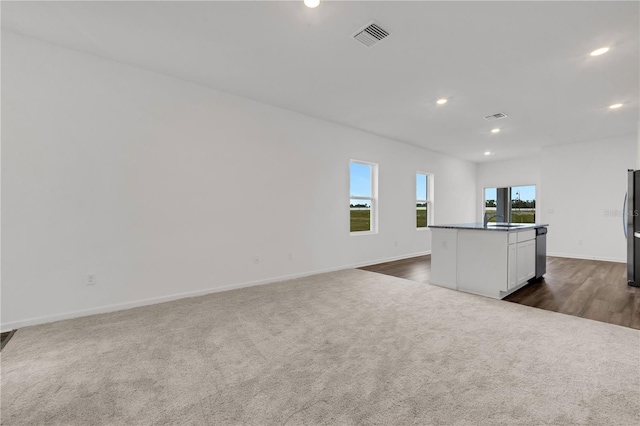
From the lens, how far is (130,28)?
2.60m

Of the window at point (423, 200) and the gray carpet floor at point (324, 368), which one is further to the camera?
the window at point (423, 200)

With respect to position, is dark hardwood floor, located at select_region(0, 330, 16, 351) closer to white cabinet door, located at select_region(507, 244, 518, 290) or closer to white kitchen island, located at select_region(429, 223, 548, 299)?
white kitchen island, located at select_region(429, 223, 548, 299)

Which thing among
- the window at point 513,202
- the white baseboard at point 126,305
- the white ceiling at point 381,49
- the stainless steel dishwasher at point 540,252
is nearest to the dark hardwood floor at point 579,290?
the stainless steel dishwasher at point 540,252

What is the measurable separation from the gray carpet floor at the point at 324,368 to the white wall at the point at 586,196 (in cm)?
507

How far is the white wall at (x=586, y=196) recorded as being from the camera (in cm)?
606

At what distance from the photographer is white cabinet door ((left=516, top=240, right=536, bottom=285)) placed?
3861 millimetres

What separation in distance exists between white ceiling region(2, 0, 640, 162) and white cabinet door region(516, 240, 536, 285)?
2167 mm

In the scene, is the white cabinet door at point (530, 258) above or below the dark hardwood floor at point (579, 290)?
above

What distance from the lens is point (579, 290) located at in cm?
392

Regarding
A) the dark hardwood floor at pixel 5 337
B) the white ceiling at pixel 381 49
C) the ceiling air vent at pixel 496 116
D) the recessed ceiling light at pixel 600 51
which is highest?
the white ceiling at pixel 381 49

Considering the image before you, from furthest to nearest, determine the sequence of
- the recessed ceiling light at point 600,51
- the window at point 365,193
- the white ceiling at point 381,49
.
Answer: the window at point 365,193, the recessed ceiling light at point 600,51, the white ceiling at point 381,49

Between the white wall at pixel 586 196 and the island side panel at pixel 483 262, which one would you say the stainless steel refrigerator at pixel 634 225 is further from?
the white wall at pixel 586 196

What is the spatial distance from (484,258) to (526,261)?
0.88 meters

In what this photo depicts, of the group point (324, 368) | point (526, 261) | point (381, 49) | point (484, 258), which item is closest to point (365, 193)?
point (484, 258)
